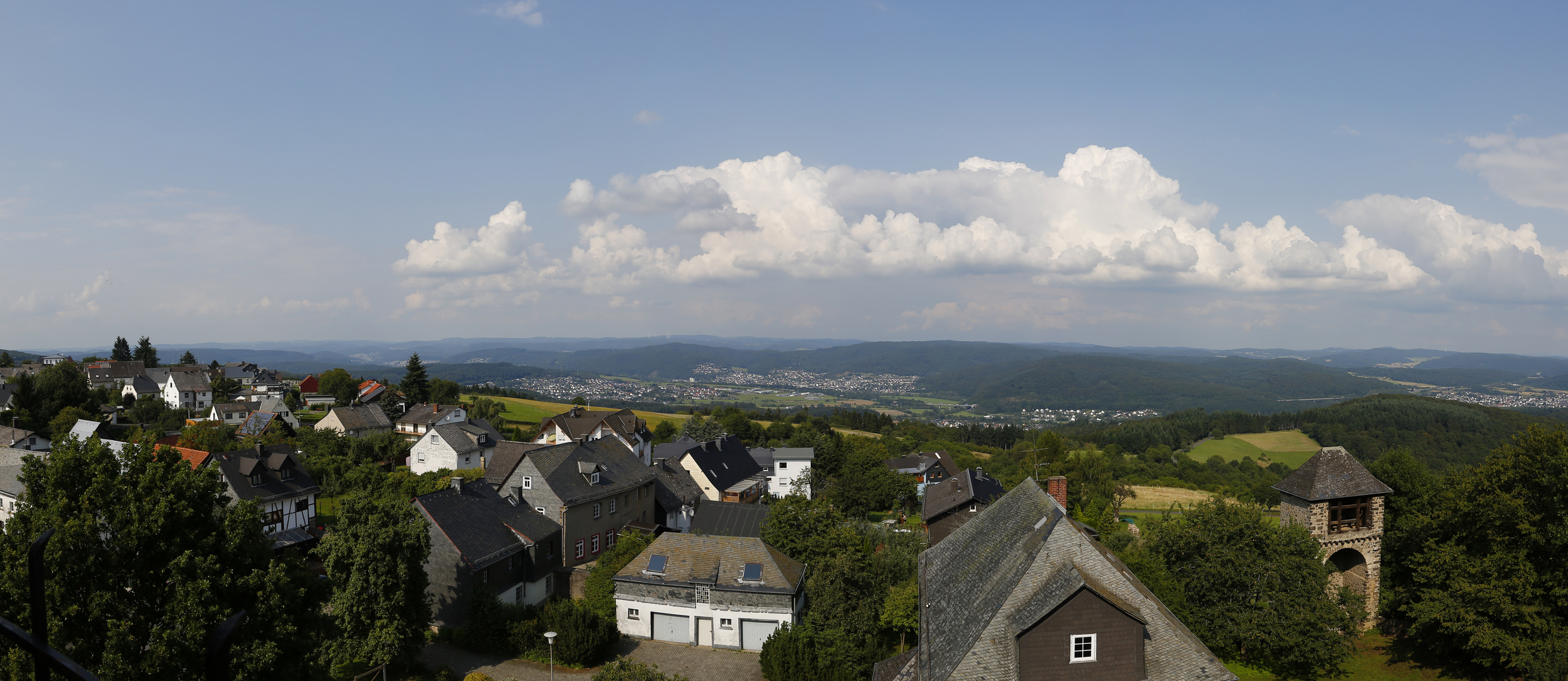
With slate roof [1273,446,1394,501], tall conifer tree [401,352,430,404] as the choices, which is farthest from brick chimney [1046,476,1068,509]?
tall conifer tree [401,352,430,404]

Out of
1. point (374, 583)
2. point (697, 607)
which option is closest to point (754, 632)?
point (697, 607)

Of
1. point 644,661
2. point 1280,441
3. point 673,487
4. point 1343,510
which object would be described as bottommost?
point 1280,441

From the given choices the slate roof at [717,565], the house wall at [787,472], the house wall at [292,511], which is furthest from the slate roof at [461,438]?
the slate roof at [717,565]

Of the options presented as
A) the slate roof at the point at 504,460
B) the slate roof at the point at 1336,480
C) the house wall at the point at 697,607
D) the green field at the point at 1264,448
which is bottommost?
the green field at the point at 1264,448

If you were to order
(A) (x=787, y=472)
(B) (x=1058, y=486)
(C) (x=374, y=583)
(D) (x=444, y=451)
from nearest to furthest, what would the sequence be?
1. (C) (x=374, y=583)
2. (B) (x=1058, y=486)
3. (D) (x=444, y=451)
4. (A) (x=787, y=472)

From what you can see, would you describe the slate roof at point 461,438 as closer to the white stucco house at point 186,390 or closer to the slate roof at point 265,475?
the slate roof at point 265,475

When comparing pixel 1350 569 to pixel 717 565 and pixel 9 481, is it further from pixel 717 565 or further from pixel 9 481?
pixel 9 481

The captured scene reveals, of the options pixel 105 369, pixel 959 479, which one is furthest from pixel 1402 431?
pixel 105 369

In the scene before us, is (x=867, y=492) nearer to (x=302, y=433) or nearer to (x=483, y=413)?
(x=302, y=433)
